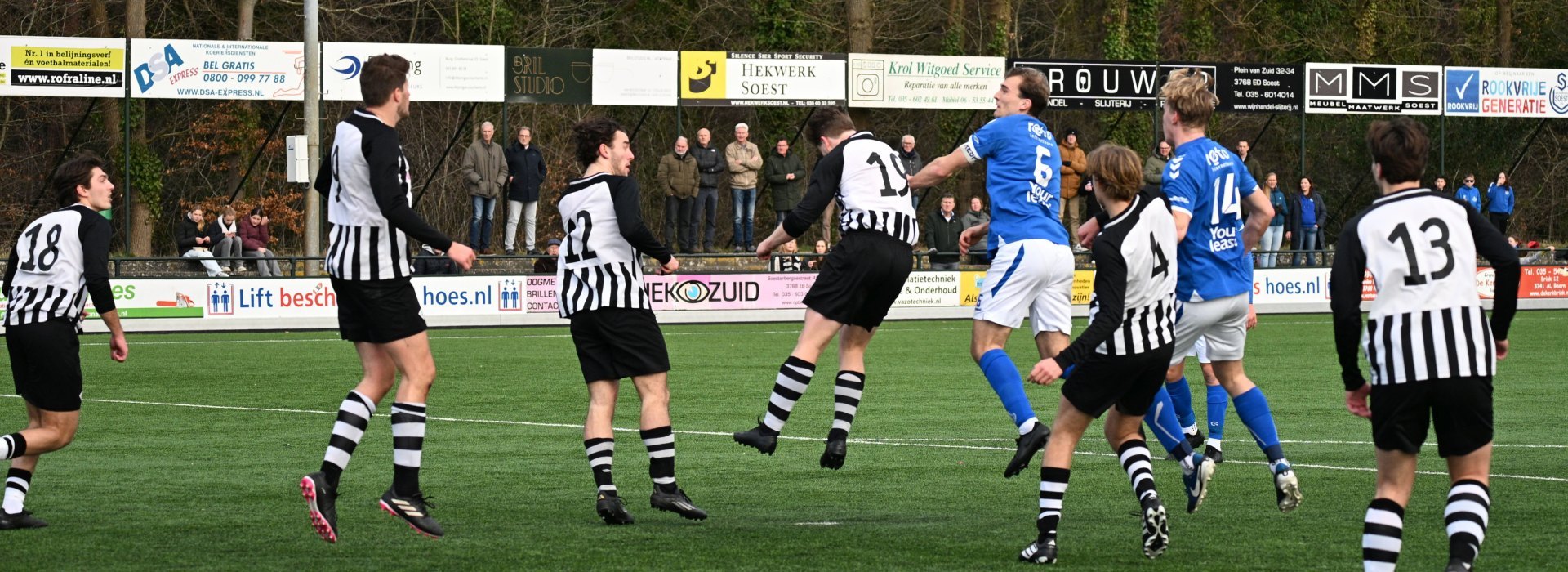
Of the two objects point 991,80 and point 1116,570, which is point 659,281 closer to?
point 991,80

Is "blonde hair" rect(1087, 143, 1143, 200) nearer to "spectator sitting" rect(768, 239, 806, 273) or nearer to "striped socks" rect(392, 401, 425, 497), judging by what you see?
"striped socks" rect(392, 401, 425, 497)

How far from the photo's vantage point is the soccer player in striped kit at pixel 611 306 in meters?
7.97

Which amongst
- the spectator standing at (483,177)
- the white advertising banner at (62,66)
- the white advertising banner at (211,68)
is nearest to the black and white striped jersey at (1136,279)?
the spectator standing at (483,177)

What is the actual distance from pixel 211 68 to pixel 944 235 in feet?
38.5

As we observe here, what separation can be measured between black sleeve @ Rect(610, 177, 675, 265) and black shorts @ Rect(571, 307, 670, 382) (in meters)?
0.30

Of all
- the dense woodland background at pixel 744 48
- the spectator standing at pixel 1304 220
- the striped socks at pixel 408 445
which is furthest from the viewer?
the dense woodland background at pixel 744 48

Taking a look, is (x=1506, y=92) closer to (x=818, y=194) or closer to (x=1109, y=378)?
(x=818, y=194)

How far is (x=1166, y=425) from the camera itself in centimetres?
870

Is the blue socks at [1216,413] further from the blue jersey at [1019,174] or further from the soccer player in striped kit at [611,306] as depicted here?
the soccer player in striped kit at [611,306]

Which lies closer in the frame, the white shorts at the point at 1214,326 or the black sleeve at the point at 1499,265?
the black sleeve at the point at 1499,265

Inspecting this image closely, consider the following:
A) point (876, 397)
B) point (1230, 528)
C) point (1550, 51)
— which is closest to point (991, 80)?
point (876, 397)

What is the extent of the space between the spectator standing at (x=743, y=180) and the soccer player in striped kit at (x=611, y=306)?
2043 cm

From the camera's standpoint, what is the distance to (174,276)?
81.0 ft

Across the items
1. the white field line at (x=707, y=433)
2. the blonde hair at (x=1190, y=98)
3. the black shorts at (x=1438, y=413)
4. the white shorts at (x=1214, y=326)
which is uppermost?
the blonde hair at (x=1190, y=98)
